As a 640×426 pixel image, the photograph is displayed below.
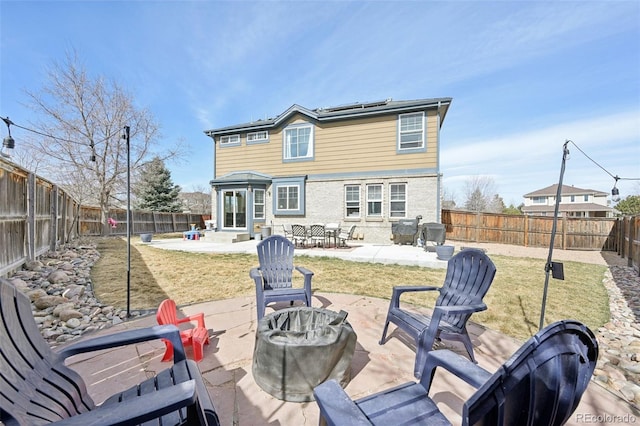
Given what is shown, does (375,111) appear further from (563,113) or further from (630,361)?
(630,361)

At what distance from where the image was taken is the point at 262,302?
3.39 m

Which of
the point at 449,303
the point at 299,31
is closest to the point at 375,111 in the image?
the point at 299,31

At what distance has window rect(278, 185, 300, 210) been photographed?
13461 mm

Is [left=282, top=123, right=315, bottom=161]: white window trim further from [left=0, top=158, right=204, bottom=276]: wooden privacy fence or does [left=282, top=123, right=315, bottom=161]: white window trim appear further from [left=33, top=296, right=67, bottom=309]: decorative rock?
[left=33, top=296, right=67, bottom=309]: decorative rock

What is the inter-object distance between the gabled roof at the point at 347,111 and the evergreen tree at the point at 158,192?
10.4m

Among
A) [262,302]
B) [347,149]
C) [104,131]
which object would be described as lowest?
[262,302]

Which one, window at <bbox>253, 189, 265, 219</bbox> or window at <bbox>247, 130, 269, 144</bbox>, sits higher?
window at <bbox>247, 130, 269, 144</bbox>

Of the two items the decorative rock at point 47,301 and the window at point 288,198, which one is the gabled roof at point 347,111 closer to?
the window at point 288,198

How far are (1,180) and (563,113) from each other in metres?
18.0

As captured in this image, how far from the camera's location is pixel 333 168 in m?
13.0

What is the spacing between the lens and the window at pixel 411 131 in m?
11.5

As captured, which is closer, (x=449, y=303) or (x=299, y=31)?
(x=449, y=303)

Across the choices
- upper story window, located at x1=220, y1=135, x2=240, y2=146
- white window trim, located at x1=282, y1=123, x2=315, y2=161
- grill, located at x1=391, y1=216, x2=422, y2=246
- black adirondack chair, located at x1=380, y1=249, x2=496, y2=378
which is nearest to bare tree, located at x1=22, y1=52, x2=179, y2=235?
upper story window, located at x1=220, y1=135, x2=240, y2=146

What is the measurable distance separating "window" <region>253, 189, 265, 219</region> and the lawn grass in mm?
5329
